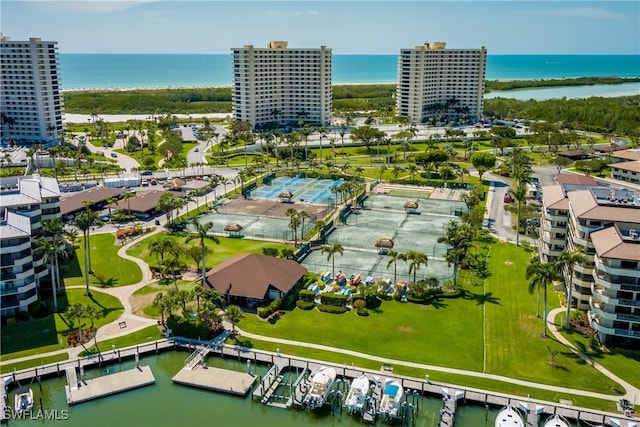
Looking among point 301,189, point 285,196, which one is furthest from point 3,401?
point 301,189

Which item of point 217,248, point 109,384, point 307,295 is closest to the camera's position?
point 109,384

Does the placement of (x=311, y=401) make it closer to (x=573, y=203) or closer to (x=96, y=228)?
(x=573, y=203)

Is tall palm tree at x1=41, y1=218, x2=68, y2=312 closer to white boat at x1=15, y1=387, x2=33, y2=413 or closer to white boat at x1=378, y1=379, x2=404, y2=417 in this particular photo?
white boat at x1=15, y1=387, x2=33, y2=413

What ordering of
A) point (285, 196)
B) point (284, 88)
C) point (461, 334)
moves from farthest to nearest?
point (284, 88) < point (285, 196) < point (461, 334)

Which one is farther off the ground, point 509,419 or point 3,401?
point 509,419

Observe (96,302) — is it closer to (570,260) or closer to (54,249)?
(54,249)

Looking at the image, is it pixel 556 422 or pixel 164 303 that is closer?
pixel 556 422

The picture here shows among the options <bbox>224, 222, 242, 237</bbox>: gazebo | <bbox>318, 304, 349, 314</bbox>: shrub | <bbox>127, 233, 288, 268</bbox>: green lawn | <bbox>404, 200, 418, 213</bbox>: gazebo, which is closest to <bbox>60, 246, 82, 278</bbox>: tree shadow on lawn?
<bbox>127, 233, 288, 268</bbox>: green lawn
